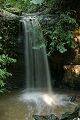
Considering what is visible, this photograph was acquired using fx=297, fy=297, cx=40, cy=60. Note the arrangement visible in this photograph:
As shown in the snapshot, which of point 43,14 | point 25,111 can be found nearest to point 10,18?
point 43,14

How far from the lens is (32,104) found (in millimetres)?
8109

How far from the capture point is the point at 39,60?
956cm

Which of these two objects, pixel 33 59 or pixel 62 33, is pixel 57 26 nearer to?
pixel 62 33

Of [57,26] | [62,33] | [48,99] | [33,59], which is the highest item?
[57,26]

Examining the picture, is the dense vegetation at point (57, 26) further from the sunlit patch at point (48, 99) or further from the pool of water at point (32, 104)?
the sunlit patch at point (48, 99)

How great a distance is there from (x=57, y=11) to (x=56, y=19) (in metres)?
0.44

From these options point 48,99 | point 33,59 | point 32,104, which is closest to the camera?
point 32,104

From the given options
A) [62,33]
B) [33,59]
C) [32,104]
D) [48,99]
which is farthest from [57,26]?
[32,104]

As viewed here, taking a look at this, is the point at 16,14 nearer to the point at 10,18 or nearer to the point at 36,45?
the point at 10,18

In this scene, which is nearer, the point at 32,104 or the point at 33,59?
the point at 32,104

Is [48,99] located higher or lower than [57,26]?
lower

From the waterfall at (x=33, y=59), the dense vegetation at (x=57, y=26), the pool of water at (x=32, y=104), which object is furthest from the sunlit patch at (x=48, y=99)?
the dense vegetation at (x=57, y=26)

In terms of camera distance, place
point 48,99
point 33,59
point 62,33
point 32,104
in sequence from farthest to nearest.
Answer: point 33,59
point 62,33
point 48,99
point 32,104

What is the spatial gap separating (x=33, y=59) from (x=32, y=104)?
189 cm
